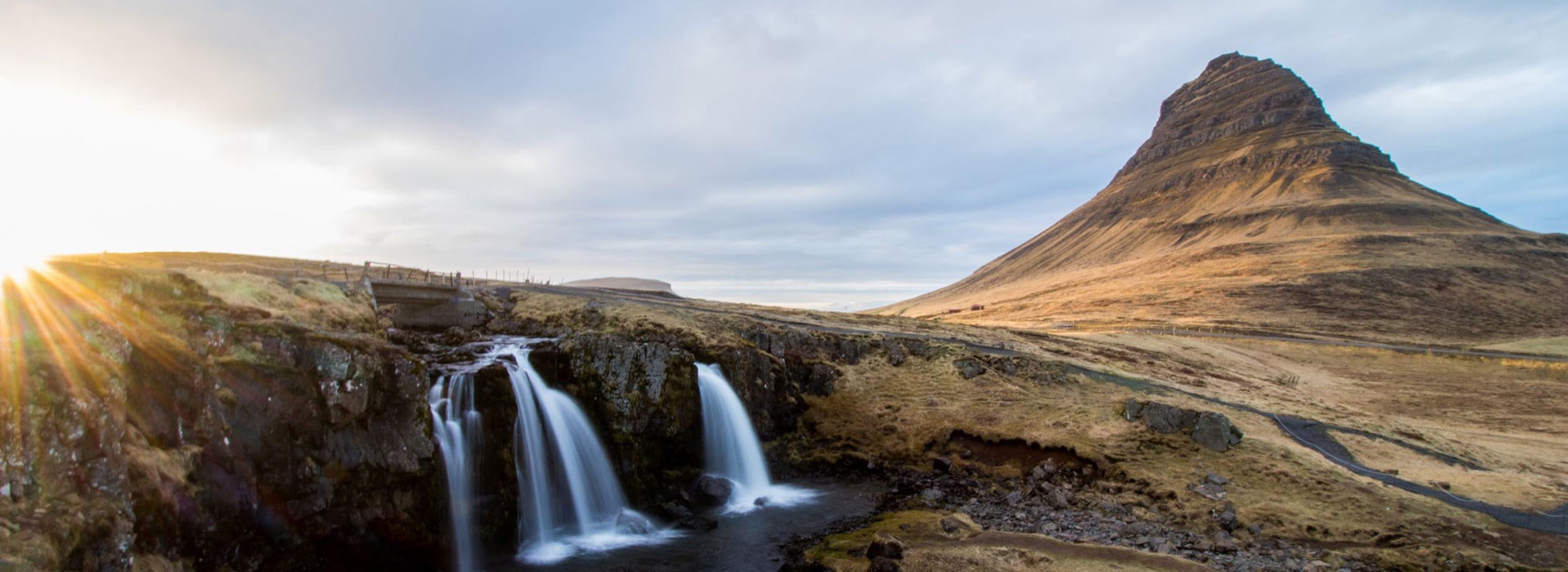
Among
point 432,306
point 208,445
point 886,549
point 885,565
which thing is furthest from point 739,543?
point 432,306

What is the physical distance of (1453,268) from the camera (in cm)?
10550

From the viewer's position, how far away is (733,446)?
28.7 metres

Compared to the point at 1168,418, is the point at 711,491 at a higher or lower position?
lower

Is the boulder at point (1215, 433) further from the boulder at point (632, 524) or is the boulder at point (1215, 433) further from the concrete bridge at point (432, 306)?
the concrete bridge at point (432, 306)

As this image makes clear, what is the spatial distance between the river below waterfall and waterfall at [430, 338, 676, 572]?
0.88 metres

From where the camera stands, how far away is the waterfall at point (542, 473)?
19.7 meters

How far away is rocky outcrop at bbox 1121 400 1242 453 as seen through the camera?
2483 cm

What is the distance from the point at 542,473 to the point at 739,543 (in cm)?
733

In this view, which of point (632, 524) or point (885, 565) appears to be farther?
point (632, 524)

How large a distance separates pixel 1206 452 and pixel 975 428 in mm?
8729

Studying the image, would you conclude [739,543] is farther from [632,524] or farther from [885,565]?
[885,565]

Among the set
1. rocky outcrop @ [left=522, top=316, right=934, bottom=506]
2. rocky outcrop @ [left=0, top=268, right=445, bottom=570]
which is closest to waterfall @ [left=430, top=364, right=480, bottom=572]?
rocky outcrop @ [left=0, top=268, right=445, bottom=570]

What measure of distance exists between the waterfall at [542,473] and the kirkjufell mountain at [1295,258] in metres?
83.6

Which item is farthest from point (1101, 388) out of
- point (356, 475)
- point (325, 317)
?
point (325, 317)
